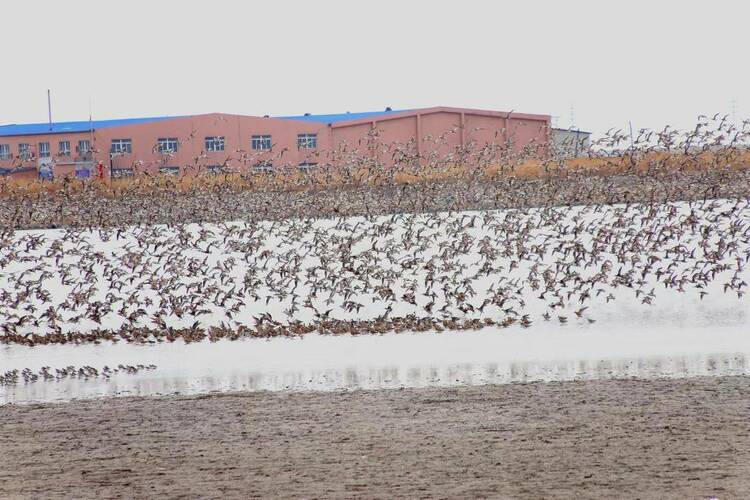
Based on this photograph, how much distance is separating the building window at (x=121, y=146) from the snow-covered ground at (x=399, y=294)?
19066 millimetres

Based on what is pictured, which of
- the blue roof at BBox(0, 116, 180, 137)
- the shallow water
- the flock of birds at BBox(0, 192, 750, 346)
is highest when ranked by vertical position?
the blue roof at BBox(0, 116, 180, 137)

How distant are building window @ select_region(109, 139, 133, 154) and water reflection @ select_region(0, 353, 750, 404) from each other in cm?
3108

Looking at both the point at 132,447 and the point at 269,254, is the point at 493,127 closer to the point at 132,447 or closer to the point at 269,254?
the point at 269,254

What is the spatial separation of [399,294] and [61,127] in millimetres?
36547

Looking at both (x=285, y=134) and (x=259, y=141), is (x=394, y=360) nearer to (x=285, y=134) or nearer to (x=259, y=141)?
(x=285, y=134)

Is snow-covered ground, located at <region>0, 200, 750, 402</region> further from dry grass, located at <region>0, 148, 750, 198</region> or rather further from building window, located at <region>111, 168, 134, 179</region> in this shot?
building window, located at <region>111, 168, 134, 179</region>

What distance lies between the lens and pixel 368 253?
72.9 ft

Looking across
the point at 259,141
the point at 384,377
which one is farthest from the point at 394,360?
the point at 259,141

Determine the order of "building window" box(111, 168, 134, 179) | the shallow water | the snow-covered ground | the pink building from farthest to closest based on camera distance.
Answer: the pink building < "building window" box(111, 168, 134, 179) < the snow-covered ground < the shallow water

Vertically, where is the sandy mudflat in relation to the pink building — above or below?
below

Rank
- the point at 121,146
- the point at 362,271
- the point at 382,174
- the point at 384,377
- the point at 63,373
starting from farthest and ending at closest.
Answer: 1. the point at 121,146
2. the point at 382,174
3. the point at 362,271
4. the point at 63,373
5. the point at 384,377

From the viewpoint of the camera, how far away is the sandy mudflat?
777 cm

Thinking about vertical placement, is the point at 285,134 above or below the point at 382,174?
above

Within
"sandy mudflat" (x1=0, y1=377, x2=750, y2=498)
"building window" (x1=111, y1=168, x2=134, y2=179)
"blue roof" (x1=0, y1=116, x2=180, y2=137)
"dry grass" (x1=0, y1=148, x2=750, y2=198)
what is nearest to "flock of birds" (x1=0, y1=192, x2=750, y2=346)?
"dry grass" (x1=0, y1=148, x2=750, y2=198)
